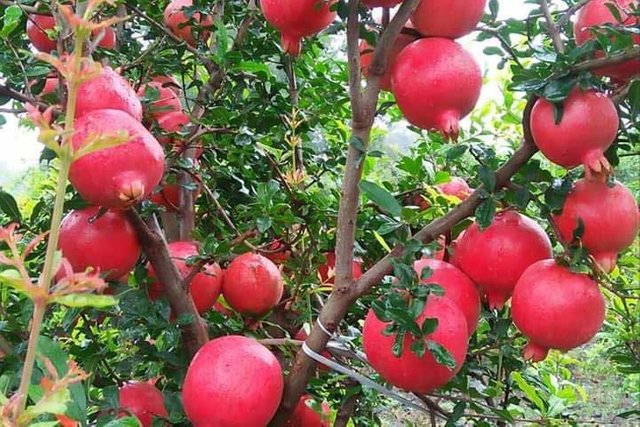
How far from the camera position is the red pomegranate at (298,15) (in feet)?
2.49

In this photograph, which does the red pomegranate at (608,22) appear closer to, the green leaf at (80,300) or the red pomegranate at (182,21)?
the green leaf at (80,300)

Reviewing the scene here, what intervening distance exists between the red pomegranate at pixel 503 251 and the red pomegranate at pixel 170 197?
20.2 inches

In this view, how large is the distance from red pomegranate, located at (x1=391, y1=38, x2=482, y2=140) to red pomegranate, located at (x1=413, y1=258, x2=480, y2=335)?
0.15m

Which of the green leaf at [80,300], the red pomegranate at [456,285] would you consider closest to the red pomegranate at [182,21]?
the red pomegranate at [456,285]

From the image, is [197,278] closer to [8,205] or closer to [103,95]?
[8,205]

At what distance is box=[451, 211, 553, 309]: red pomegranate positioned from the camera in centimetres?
78

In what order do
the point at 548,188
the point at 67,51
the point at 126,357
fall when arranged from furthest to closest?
the point at 126,357 → the point at 548,188 → the point at 67,51

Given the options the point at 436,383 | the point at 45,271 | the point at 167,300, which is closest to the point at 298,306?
the point at 167,300

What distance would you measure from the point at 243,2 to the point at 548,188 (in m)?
0.73

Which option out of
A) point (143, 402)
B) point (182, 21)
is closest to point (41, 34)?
point (182, 21)

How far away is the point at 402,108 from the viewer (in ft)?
2.56

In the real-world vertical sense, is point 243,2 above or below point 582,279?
above

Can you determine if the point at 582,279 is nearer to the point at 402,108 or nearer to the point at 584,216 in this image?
the point at 584,216

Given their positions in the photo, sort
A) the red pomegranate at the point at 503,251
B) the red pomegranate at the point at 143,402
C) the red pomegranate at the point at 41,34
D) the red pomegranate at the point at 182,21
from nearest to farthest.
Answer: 1. the red pomegranate at the point at 503,251
2. the red pomegranate at the point at 143,402
3. the red pomegranate at the point at 41,34
4. the red pomegranate at the point at 182,21
